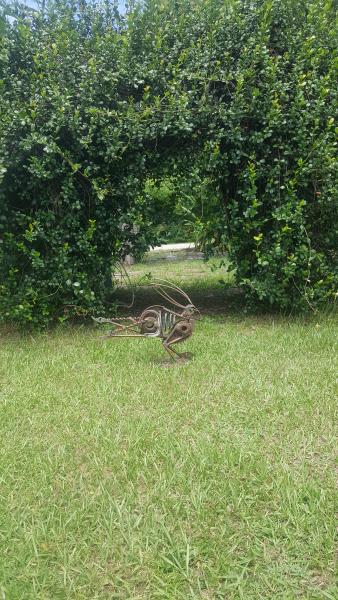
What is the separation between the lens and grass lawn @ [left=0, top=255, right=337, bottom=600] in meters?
1.71

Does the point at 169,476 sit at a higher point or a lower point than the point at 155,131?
lower

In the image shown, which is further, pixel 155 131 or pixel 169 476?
pixel 155 131

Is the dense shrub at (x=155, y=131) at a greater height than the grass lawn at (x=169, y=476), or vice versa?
the dense shrub at (x=155, y=131)

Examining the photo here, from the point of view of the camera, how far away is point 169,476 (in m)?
2.20

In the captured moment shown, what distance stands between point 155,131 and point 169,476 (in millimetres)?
3114

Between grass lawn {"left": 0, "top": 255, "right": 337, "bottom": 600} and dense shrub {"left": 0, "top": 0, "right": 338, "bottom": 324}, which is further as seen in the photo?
dense shrub {"left": 0, "top": 0, "right": 338, "bottom": 324}

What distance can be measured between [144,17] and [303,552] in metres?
4.55

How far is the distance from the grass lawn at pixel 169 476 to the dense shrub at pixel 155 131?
3.21ft

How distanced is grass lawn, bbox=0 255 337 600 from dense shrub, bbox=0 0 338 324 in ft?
3.21

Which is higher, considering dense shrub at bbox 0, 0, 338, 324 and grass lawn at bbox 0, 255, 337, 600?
dense shrub at bbox 0, 0, 338, 324

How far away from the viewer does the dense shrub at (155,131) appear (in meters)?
4.15

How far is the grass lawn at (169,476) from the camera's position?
5.60ft

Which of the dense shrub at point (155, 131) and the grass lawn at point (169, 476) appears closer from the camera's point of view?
the grass lawn at point (169, 476)

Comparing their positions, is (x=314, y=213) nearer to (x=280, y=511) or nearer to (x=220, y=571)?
(x=280, y=511)
